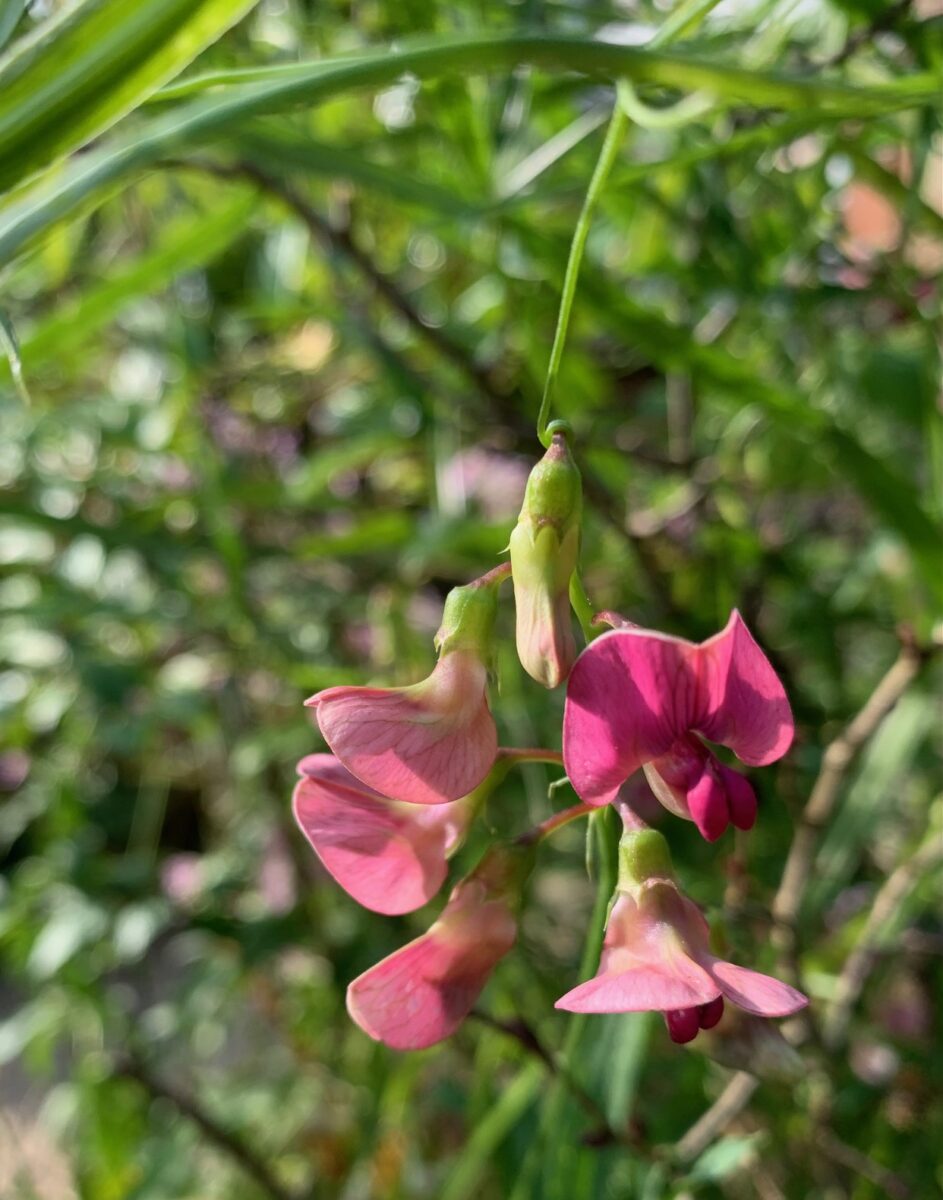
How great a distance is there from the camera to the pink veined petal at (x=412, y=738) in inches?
11.7

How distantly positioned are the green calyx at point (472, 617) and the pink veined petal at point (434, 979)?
0.08 meters

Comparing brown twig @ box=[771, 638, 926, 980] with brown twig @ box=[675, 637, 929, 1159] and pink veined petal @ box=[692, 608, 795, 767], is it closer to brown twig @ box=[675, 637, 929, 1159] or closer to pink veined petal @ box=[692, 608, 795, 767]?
brown twig @ box=[675, 637, 929, 1159]

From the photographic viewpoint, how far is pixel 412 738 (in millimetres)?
300

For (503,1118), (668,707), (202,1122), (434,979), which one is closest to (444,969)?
(434,979)

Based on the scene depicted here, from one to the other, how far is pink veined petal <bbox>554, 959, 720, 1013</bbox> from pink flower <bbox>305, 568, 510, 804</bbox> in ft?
0.18

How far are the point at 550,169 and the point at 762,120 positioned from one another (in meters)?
0.11

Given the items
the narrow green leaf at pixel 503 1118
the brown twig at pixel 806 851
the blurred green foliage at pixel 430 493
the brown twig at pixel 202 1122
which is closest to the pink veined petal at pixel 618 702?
the blurred green foliage at pixel 430 493

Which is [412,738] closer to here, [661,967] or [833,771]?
[661,967]

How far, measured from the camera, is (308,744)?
3.25 ft

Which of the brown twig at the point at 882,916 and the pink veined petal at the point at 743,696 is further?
the brown twig at the point at 882,916

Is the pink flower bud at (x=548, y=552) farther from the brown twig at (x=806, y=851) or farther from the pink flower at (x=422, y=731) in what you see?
the brown twig at (x=806, y=851)

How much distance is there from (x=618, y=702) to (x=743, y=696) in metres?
0.03

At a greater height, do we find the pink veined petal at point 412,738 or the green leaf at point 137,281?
the pink veined petal at point 412,738

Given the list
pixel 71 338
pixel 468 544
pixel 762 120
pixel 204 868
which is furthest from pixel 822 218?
pixel 204 868
